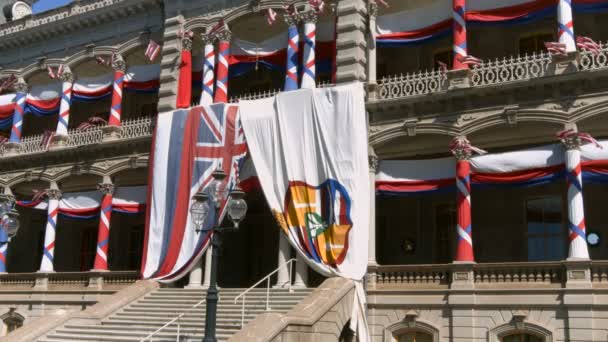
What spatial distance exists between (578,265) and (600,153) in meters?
3.24

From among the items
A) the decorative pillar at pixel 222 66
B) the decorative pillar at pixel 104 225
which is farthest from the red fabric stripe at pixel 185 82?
the decorative pillar at pixel 104 225

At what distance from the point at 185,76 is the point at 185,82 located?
0.25 meters

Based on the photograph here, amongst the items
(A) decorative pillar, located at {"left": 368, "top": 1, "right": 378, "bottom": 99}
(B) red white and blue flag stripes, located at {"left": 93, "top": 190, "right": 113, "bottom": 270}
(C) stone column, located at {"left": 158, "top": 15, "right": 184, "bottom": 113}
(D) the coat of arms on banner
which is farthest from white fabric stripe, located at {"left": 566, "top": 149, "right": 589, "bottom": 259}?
(B) red white and blue flag stripes, located at {"left": 93, "top": 190, "right": 113, "bottom": 270}

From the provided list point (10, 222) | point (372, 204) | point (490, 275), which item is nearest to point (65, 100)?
point (10, 222)

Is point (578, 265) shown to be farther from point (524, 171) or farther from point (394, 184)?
point (394, 184)

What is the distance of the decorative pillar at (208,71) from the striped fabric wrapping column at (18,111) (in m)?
11.0

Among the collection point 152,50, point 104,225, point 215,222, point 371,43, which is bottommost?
point 215,222

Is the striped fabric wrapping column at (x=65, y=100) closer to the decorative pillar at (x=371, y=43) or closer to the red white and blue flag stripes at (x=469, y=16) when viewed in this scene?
the decorative pillar at (x=371, y=43)

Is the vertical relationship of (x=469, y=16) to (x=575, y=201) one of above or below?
above

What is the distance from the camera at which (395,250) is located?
78.5 feet

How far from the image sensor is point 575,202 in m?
18.1

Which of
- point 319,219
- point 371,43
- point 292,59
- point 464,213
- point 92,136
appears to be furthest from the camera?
point 92,136

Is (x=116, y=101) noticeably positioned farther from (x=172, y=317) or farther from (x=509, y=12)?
(x=509, y=12)

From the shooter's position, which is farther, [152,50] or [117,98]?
[117,98]
